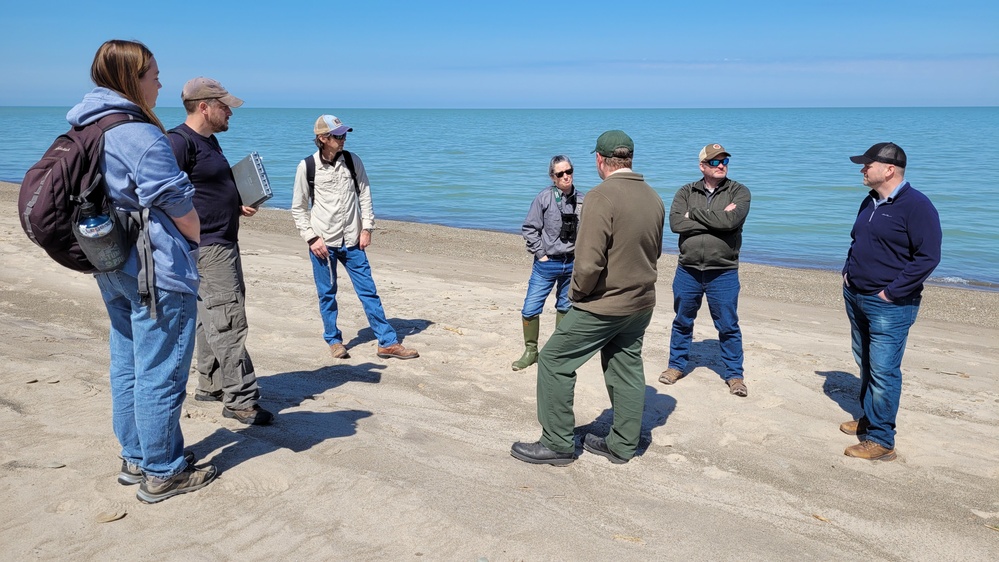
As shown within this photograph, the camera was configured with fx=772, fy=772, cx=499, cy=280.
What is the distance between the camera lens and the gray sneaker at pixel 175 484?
12.1 feet

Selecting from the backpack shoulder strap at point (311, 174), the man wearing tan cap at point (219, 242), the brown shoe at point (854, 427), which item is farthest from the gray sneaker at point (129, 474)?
the brown shoe at point (854, 427)

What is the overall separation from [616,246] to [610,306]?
340mm

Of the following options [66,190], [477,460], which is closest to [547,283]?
[477,460]

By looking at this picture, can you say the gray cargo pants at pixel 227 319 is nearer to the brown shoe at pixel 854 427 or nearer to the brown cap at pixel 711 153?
the brown cap at pixel 711 153

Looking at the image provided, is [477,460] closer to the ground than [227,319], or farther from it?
closer to the ground

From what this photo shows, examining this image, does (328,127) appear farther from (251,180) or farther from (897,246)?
(897,246)

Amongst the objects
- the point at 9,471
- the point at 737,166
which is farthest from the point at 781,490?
the point at 737,166

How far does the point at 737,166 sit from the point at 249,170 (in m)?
36.6

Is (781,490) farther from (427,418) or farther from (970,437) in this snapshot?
(427,418)

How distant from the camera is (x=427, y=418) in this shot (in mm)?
5398

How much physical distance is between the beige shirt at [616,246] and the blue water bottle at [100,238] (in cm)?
230

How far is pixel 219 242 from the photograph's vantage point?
4848mm

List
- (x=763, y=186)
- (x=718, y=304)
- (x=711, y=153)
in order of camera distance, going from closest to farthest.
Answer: (x=711, y=153) → (x=718, y=304) → (x=763, y=186)

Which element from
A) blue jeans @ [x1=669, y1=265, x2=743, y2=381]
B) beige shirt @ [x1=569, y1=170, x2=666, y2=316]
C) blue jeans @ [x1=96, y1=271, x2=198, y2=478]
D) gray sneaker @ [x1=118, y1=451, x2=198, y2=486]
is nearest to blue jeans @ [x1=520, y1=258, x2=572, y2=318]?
blue jeans @ [x1=669, y1=265, x2=743, y2=381]
